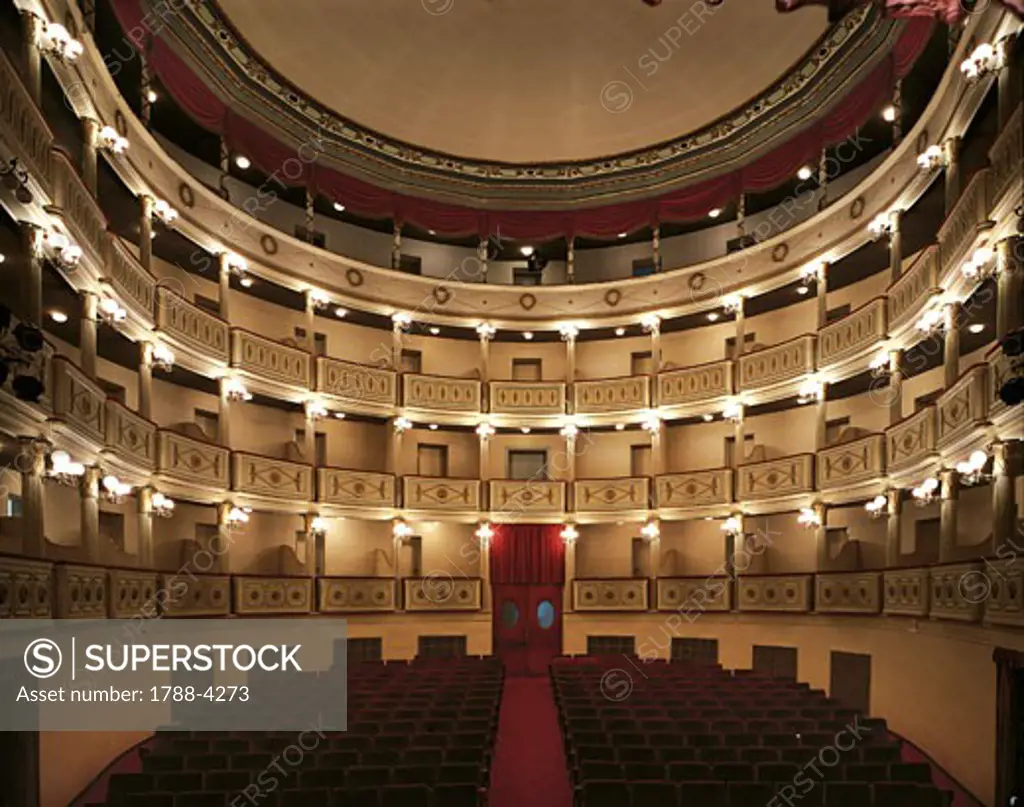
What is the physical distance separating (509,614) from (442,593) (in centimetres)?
229

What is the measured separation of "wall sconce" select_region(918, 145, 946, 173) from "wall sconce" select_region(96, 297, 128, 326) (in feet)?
49.1

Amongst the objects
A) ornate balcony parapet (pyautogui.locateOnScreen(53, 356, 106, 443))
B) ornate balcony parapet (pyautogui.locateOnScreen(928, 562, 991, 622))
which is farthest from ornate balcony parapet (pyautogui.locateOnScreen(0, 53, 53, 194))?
ornate balcony parapet (pyautogui.locateOnScreen(928, 562, 991, 622))

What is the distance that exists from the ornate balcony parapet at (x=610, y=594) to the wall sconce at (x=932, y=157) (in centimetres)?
1363

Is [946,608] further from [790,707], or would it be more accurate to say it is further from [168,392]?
[168,392]

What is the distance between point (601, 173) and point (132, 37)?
14615 millimetres

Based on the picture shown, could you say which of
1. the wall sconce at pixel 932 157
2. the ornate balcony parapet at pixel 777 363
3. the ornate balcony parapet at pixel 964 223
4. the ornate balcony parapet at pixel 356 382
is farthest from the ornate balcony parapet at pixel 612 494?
the wall sconce at pixel 932 157

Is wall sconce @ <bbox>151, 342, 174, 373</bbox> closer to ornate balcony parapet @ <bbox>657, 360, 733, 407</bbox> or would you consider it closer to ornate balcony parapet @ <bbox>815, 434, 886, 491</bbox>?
ornate balcony parapet @ <bbox>657, 360, 733, 407</bbox>

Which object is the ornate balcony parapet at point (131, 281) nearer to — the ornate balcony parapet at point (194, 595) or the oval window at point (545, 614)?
the ornate balcony parapet at point (194, 595)

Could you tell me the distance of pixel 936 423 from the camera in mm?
15328

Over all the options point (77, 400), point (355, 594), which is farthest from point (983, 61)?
point (355, 594)

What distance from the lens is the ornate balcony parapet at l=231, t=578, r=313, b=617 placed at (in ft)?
64.9

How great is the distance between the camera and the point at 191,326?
64.2 feet

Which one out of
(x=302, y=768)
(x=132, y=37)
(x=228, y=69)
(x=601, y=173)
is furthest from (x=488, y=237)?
(x=302, y=768)

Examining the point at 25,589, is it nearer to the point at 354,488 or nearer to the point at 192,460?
the point at 192,460
